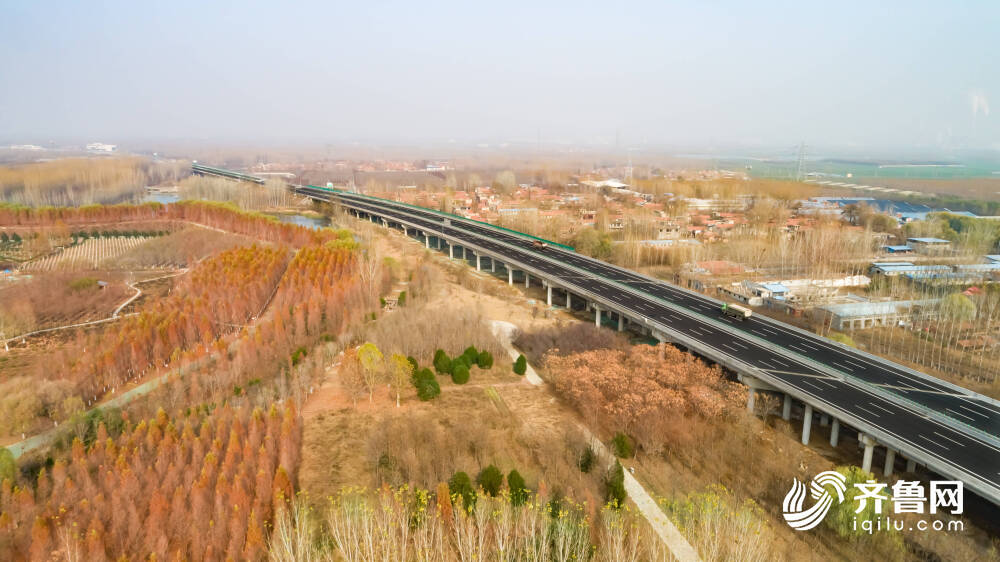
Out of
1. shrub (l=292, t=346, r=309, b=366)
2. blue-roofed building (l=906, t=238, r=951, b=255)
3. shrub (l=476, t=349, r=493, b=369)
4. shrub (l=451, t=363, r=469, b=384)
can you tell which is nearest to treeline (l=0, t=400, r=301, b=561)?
shrub (l=292, t=346, r=309, b=366)

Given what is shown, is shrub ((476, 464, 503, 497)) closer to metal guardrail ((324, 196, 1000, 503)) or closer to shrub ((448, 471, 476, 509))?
shrub ((448, 471, 476, 509))

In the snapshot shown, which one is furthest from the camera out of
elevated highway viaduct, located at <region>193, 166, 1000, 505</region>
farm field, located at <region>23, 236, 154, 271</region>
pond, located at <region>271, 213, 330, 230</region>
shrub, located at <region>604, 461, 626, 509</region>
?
pond, located at <region>271, 213, 330, 230</region>

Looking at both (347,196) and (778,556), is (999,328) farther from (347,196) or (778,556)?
(347,196)

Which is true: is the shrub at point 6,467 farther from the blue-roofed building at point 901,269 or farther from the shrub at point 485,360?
the blue-roofed building at point 901,269

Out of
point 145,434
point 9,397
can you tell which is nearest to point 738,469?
point 145,434

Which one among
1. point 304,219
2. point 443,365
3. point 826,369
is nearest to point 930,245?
point 826,369
